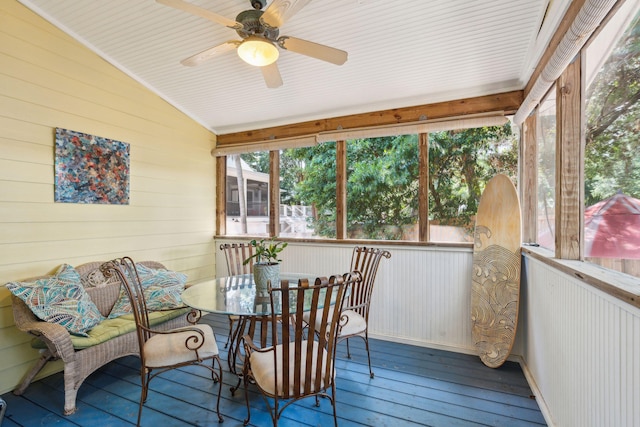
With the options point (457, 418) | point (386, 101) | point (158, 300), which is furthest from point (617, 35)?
point (158, 300)

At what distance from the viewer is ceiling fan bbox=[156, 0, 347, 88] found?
1.78 meters

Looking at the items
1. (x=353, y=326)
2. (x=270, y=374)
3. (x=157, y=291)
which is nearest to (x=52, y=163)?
(x=157, y=291)

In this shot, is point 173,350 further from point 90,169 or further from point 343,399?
point 90,169

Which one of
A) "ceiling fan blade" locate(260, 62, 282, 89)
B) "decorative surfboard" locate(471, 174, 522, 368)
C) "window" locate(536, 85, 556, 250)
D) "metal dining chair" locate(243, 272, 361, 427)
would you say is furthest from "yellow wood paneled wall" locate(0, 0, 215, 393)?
"window" locate(536, 85, 556, 250)

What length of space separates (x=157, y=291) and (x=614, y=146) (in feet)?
11.6

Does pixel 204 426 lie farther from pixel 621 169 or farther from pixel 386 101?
pixel 386 101

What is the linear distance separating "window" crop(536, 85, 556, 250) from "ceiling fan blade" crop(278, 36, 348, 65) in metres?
1.60

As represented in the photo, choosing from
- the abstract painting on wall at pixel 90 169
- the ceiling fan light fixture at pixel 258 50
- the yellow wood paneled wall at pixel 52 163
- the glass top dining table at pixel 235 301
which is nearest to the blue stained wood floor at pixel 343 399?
the glass top dining table at pixel 235 301

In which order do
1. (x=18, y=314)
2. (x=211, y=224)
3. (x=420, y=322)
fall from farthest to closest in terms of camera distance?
(x=211, y=224) → (x=420, y=322) → (x=18, y=314)

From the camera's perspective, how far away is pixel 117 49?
119 inches

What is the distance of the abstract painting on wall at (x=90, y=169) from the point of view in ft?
9.20

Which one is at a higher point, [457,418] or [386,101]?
[386,101]

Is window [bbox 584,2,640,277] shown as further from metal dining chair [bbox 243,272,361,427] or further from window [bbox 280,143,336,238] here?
window [bbox 280,143,336,238]

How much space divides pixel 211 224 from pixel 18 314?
239cm
